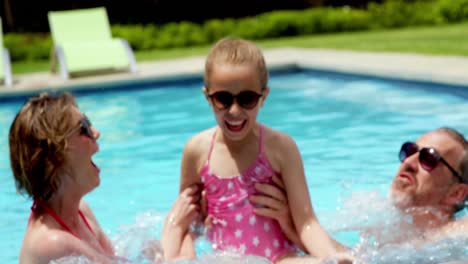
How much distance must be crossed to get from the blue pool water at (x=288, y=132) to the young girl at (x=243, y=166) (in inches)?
29.0

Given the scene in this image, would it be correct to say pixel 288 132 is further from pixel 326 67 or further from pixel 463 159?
pixel 463 159

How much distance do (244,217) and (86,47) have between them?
382 inches

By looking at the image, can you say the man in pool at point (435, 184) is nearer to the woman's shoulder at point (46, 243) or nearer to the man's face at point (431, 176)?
the man's face at point (431, 176)

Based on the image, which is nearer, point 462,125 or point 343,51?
point 462,125

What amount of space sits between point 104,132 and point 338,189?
369 centimetres

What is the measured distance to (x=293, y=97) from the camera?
1049 cm

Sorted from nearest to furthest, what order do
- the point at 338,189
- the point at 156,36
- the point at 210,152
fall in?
the point at 210,152
the point at 338,189
the point at 156,36

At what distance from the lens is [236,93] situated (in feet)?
11.3

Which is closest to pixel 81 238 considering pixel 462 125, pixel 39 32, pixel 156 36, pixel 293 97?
pixel 462 125

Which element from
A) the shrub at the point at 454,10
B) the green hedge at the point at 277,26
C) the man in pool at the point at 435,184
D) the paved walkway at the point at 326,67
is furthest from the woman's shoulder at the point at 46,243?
the shrub at the point at 454,10

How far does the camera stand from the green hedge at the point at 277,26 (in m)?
17.8

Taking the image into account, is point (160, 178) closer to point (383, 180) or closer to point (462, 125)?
point (383, 180)

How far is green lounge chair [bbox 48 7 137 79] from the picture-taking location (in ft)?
41.0

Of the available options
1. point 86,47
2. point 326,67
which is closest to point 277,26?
point 86,47
